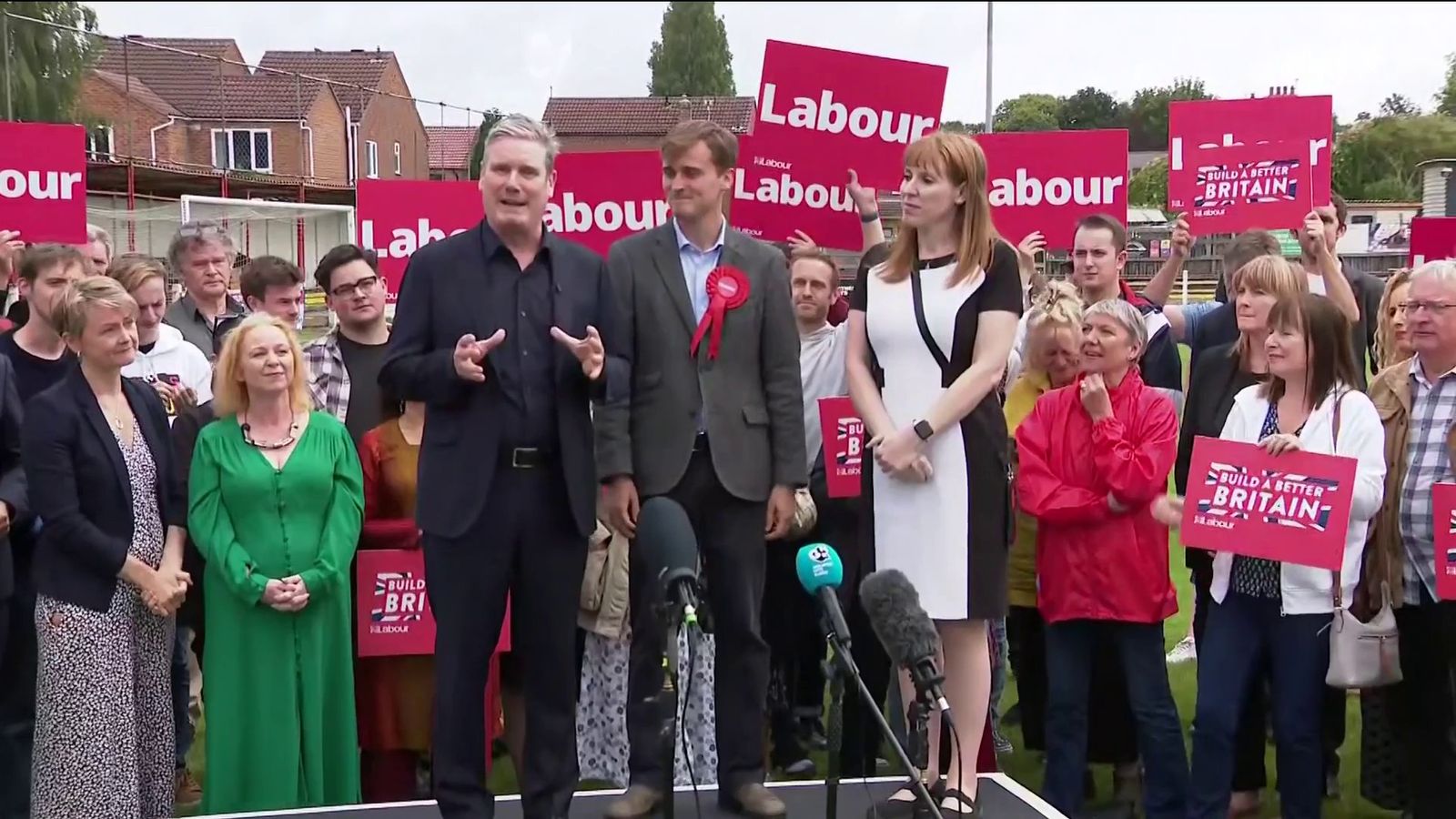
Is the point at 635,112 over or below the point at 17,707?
over

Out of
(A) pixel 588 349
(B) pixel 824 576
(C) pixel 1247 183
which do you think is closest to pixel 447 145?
(C) pixel 1247 183

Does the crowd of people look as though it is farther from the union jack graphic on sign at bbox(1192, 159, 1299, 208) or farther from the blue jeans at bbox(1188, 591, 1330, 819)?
the union jack graphic on sign at bbox(1192, 159, 1299, 208)

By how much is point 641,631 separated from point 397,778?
63.8 inches

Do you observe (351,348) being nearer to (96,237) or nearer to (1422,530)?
(96,237)

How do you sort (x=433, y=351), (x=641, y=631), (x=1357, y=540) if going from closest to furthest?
(x=433, y=351) → (x=641, y=631) → (x=1357, y=540)

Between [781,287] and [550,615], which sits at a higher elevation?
[781,287]

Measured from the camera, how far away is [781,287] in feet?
13.2

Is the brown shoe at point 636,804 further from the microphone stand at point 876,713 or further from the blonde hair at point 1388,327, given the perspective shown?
the blonde hair at point 1388,327

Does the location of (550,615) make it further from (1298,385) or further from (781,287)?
(1298,385)

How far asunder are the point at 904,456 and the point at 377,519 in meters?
2.00

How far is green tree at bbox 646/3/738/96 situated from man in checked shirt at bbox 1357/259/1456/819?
288 centimetres

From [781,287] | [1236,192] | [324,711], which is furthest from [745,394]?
[1236,192]

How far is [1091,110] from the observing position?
23.9ft

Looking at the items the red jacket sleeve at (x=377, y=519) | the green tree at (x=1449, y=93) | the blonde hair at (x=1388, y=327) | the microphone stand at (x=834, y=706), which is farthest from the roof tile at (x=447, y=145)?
the microphone stand at (x=834, y=706)
